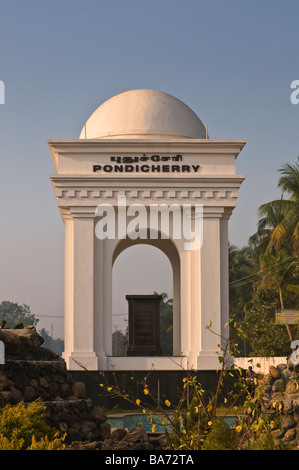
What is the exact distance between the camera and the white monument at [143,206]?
1126 inches

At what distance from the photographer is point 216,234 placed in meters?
29.1

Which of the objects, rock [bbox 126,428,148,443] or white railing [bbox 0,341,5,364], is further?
white railing [bbox 0,341,5,364]

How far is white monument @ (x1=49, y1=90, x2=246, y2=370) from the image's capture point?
28594 millimetres

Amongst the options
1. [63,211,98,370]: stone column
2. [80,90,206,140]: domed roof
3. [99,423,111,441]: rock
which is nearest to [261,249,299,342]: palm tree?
[80,90,206,140]: domed roof

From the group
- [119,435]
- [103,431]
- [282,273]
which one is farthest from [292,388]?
[282,273]

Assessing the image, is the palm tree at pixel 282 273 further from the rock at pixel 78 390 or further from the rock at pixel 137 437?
the rock at pixel 137 437

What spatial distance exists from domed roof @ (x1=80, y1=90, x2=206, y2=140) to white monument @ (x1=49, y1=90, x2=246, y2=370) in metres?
0.85

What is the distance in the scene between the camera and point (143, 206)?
29.1m

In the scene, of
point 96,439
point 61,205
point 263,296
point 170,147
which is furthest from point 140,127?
point 263,296

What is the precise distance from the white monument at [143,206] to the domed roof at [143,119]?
854 mm

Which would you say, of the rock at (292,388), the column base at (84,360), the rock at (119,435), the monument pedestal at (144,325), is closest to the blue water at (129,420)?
the column base at (84,360)

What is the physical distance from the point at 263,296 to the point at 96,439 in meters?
32.7

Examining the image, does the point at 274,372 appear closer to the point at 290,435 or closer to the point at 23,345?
the point at 290,435

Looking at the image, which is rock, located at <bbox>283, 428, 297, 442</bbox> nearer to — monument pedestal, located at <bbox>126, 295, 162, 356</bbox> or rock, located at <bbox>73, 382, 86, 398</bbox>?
rock, located at <bbox>73, 382, 86, 398</bbox>
